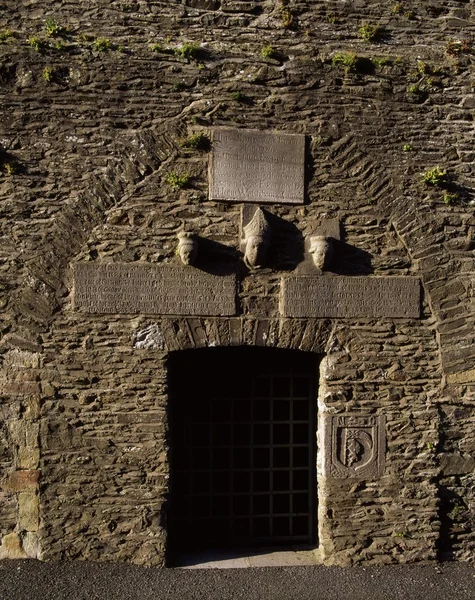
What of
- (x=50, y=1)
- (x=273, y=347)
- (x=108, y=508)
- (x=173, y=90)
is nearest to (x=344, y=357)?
(x=273, y=347)

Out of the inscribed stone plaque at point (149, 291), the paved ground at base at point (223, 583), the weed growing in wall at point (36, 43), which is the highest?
the weed growing in wall at point (36, 43)

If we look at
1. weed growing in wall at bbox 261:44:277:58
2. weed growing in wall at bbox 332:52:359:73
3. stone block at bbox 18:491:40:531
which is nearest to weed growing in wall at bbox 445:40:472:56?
weed growing in wall at bbox 332:52:359:73

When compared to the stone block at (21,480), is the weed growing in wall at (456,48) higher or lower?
higher

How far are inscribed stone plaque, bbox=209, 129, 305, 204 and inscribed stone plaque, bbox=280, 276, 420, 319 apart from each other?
0.82 metres

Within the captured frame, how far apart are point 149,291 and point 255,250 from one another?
3.35 ft

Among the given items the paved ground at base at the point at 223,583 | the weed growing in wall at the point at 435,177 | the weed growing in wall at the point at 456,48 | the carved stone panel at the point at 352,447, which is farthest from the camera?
the weed growing in wall at the point at 456,48

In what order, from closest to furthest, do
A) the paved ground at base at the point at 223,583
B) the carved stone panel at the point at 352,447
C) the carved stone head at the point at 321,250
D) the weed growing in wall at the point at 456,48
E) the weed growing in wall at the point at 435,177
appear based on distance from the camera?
the paved ground at base at the point at 223,583
the carved stone head at the point at 321,250
the carved stone panel at the point at 352,447
the weed growing in wall at the point at 435,177
the weed growing in wall at the point at 456,48

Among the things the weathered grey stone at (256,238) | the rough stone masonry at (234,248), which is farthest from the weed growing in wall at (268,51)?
the weathered grey stone at (256,238)

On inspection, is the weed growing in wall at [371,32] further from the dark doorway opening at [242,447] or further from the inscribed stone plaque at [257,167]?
the dark doorway opening at [242,447]

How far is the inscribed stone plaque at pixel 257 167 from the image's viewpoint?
557 cm

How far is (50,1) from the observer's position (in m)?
5.50

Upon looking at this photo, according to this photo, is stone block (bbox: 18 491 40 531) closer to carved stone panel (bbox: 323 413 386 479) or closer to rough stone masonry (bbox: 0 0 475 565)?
rough stone masonry (bbox: 0 0 475 565)

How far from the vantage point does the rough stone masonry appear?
17.5ft

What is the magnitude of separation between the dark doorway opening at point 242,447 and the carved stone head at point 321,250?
0.95 metres
